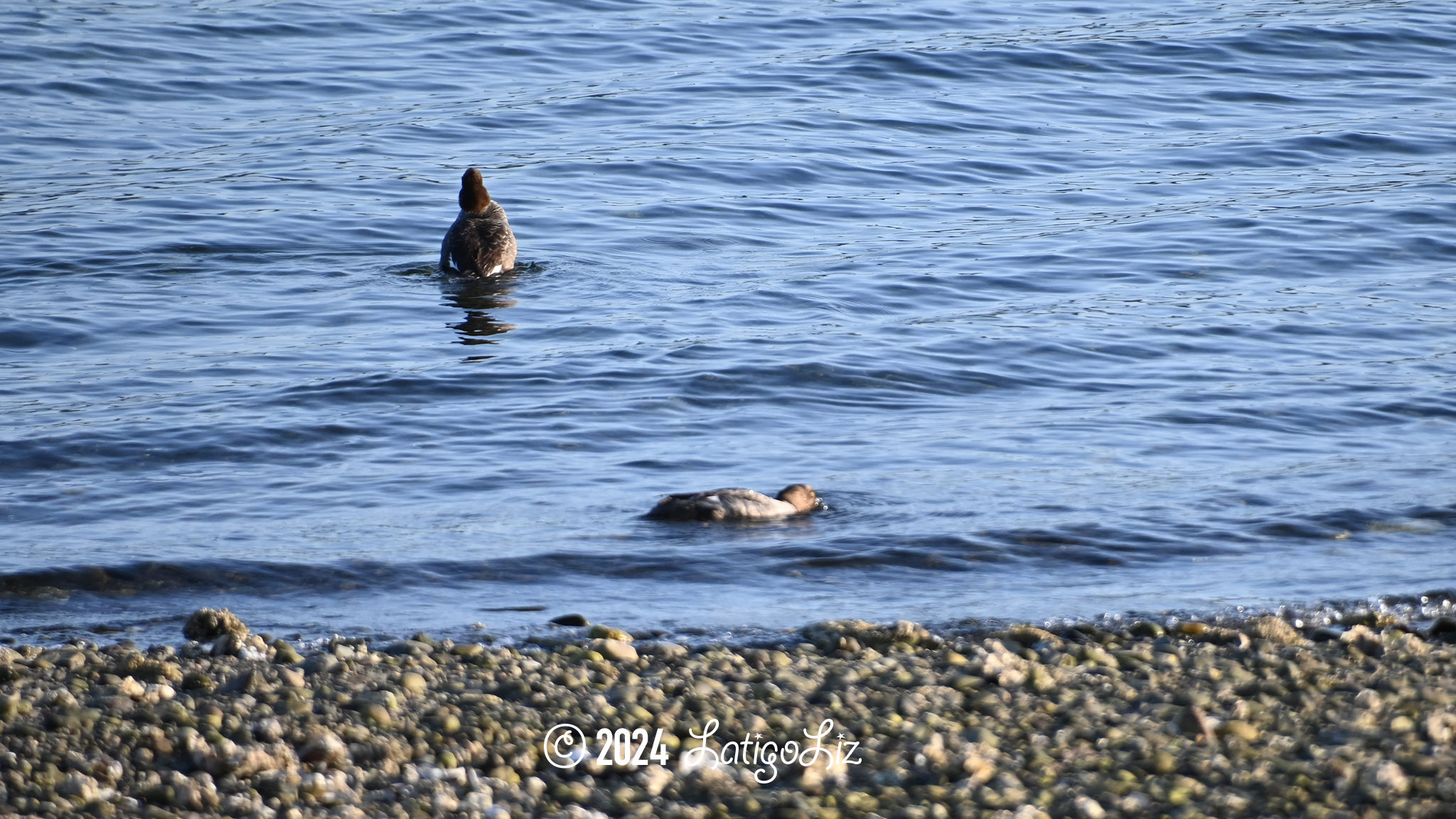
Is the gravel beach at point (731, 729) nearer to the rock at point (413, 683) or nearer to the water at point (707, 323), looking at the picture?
the rock at point (413, 683)

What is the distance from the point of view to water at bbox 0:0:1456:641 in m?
7.64

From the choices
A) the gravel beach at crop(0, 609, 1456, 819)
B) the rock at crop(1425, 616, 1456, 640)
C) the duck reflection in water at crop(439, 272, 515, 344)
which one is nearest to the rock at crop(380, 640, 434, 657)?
the gravel beach at crop(0, 609, 1456, 819)

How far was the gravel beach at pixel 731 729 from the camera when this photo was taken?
4.75 m

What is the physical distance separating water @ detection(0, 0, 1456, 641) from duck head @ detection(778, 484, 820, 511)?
30 cm

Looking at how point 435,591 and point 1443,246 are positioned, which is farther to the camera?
point 1443,246

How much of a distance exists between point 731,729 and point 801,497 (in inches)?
115

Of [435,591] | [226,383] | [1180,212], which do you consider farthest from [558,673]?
[1180,212]

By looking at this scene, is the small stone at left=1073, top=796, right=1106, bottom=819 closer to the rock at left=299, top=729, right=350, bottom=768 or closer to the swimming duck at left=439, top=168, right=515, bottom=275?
the rock at left=299, top=729, right=350, bottom=768

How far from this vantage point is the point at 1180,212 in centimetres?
1594

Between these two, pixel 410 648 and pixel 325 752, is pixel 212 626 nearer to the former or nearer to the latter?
pixel 410 648

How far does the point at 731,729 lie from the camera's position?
5293mm

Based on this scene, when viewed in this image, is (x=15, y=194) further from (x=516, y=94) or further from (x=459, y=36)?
(x=459, y=36)

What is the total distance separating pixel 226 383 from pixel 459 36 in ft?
46.5
